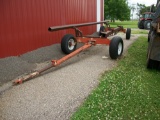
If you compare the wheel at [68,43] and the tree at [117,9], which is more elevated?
the tree at [117,9]

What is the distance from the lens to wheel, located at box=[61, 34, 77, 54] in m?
8.40

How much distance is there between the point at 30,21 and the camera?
25.0 ft

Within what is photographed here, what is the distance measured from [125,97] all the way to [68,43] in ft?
14.3

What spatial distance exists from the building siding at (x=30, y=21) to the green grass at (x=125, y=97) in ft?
10.2

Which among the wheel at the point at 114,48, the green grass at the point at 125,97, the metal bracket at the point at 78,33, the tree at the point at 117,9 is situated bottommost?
the green grass at the point at 125,97

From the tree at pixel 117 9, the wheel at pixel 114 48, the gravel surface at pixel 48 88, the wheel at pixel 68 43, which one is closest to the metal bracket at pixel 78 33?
the wheel at pixel 68 43

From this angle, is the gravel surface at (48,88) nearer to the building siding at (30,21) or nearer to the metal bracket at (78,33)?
the building siding at (30,21)

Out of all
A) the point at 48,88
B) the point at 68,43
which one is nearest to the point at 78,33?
the point at 68,43

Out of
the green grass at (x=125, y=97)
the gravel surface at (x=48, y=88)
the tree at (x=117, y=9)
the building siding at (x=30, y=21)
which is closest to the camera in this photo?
the green grass at (x=125, y=97)

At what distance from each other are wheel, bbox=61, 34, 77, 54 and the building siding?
2.32 ft

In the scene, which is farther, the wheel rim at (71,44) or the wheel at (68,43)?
the wheel rim at (71,44)

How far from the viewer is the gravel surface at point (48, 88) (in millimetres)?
4199

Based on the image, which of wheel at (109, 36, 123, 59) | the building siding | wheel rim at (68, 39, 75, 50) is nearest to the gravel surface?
wheel at (109, 36, 123, 59)

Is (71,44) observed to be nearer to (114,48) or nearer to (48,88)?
(114,48)
